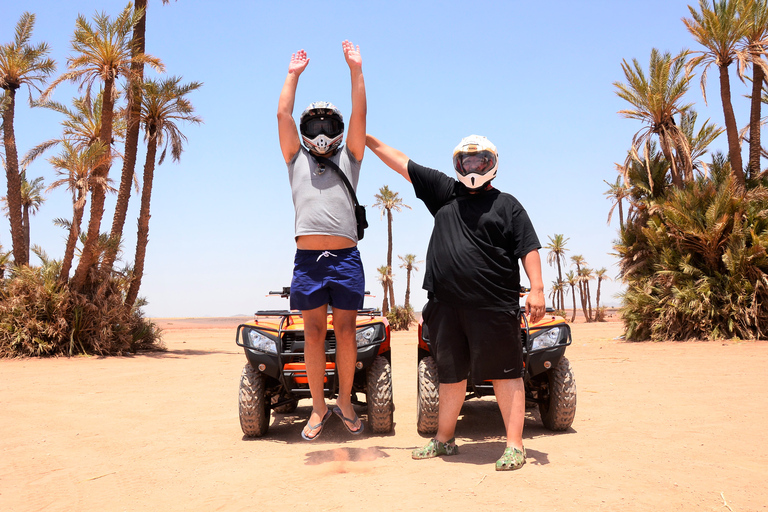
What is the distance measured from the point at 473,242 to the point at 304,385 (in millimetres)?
2073

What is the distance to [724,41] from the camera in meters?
18.8

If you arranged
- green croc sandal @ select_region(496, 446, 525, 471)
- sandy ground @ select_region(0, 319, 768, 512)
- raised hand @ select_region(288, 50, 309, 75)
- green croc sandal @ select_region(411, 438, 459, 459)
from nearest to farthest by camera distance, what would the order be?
1. sandy ground @ select_region(0, 319, 768, 512)
2. green croc sandal @ select_region(496, 446, 525, 471)
3. green croc sandal @ select_region(411, 438, 459, 459)
4. raised hand @ select_region(288, 50, 309, 75)

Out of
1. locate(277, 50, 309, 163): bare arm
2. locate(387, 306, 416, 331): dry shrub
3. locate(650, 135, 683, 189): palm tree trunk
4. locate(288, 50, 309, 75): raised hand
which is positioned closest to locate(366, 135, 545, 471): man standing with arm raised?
locate(277, 50, 309, 163): bare arm

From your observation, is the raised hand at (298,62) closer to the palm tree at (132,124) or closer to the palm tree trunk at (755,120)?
the palm tree at (132,124)

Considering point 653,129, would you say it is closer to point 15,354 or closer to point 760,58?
point 760,58

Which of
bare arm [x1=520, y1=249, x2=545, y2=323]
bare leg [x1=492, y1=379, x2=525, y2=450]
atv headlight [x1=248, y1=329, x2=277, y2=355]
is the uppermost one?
bare arm [x1=520, y1=249, x2=545, y2=323]

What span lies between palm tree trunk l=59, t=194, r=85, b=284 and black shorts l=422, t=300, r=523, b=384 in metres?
14.7

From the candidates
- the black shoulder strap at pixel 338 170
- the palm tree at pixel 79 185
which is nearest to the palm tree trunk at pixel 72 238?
the palm tree at pixel 79 185

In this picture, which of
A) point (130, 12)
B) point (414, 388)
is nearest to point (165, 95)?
point (130, 12)

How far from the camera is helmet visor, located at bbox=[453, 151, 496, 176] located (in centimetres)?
419

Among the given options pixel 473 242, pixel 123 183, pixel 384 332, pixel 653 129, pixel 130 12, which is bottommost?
pixel 384 332

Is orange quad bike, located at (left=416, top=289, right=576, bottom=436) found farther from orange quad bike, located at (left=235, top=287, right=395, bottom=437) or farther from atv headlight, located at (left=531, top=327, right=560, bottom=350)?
orange quad bike, located at (left=235, top=287, right=395, bottom=437)

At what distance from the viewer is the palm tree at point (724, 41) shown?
60.8 feet

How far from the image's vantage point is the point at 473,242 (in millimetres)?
4055
